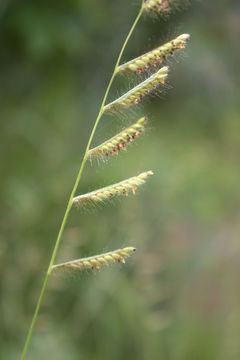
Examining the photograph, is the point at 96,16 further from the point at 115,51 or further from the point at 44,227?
the point at 44,227

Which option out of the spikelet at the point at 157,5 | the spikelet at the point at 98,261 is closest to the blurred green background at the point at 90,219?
the spikelet at the point at 98,261

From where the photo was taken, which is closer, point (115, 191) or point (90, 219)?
point (115, 191)

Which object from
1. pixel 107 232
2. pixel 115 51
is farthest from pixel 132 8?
pixel 107 232

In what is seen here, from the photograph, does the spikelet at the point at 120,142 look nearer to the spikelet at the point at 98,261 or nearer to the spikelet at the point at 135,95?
the spikelet at the point at 135,95

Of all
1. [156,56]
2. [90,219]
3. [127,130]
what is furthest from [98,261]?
[90,219]

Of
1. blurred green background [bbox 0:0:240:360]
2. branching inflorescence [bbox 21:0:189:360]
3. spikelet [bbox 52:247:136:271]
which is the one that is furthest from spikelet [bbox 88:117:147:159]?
blurred green background [bbox 0:0:240:360]

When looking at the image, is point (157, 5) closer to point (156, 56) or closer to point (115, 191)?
point (156, 56)
